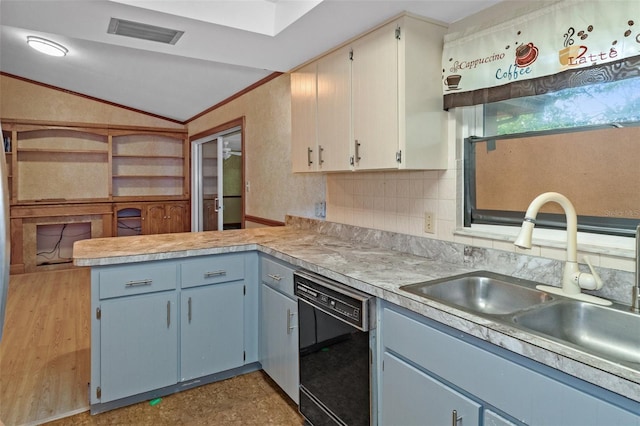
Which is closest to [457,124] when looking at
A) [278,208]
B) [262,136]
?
[278,208]

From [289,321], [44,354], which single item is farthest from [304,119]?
[44,354]

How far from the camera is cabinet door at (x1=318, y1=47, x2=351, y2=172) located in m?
2.26

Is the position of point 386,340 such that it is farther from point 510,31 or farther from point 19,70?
point 19,70

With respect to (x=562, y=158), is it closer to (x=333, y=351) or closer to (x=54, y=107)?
(x=333, y=351)

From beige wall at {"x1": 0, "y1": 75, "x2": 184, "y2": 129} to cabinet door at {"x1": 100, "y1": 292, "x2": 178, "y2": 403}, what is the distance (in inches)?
190

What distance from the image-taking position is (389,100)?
6.45ft

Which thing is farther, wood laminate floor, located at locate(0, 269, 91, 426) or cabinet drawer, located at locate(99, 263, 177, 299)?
wood laminate floor, located at locate(0, 269, 91, 426)

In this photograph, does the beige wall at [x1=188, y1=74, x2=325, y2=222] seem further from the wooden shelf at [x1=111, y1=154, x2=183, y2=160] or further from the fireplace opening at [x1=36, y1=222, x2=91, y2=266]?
the fireplace opening at [x1=36, y1=222, x2=91, y2=266]

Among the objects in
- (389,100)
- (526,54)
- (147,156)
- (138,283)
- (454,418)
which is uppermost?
(147,156)

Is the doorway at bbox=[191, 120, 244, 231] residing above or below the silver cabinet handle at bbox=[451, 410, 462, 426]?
above

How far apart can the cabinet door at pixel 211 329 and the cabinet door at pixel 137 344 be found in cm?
7

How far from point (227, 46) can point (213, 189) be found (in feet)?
13.3

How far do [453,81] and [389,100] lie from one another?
33 cm

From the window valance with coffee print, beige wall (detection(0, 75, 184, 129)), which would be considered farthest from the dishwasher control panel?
beige wall (detection(0, 75, 184, 129))
